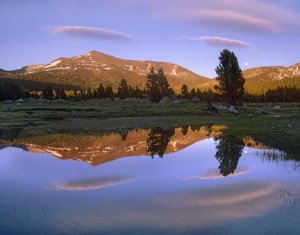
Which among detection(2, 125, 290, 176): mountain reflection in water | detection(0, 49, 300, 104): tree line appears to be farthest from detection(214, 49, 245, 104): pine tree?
detection(2, 125, 290, 176): mountain reflection in water

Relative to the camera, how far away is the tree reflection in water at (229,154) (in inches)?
811

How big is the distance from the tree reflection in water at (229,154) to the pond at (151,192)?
0.05 meters

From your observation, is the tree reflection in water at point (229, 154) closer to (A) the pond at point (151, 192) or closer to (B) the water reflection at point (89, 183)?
(A) the pond at point (151, 192)

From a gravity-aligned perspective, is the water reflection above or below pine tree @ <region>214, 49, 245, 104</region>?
below

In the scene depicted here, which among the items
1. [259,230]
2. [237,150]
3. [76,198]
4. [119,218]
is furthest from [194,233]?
[237,150]

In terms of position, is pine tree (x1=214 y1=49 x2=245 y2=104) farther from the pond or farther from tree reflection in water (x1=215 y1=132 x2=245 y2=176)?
the pond

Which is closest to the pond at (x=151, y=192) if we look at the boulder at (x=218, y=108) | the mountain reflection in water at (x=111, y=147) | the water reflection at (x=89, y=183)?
the water reflection at (x=89, y=183)

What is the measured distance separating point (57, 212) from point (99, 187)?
160 inches

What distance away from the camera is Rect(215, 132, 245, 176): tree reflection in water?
20595 millimetres

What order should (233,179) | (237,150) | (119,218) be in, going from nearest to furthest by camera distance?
1. (119,218)
2. (233,179)
3. (237,150)

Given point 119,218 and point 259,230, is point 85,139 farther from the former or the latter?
point 259,230

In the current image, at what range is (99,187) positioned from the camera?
16391mm

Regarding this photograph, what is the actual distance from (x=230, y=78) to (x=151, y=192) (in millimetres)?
77020

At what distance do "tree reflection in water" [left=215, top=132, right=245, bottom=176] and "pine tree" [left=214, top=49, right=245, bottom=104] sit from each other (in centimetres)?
5615
